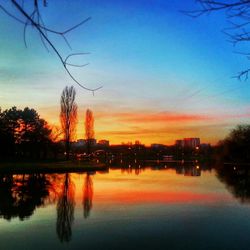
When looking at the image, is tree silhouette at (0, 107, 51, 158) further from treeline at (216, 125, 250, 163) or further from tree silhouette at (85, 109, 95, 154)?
treeline at (216, 125, 250, 163)

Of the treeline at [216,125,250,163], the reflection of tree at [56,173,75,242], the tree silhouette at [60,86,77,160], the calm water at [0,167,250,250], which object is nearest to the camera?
the calm water at [0,167,250,250]

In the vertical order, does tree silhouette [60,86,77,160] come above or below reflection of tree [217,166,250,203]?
above

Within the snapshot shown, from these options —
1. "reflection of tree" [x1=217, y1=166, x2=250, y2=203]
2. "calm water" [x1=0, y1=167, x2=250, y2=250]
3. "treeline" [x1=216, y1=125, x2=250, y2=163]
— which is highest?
"treeline" [x1=216, y1=125, x2=250, y2=163]

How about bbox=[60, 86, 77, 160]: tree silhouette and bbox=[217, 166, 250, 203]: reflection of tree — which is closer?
bbox=[217, 166, 250, 203]: reflection of tree

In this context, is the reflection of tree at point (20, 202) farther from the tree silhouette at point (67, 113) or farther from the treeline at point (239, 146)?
the treeline at point (239, 146)

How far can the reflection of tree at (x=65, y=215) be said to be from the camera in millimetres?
10770

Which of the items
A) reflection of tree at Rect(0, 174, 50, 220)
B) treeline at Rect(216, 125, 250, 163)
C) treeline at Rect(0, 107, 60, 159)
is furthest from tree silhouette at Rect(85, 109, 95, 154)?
reflection of tree at Rect(0, 174, 50, 220)

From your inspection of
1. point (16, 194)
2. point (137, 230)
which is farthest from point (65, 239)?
point (16, 194)

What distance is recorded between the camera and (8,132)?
5475 cm

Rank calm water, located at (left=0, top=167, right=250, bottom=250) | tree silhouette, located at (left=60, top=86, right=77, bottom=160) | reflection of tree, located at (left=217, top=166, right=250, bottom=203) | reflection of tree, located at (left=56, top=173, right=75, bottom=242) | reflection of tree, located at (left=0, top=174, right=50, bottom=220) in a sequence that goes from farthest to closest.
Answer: tree silhouette, located at (left=60, top=86, right=77, bottom=160)
reflection of tree, located at (left=217, top=166, right=250, bottom=203)
reflection of tree, located at (left=0, top=174, right=50, bottom=220)
reflection of tree, located at (left=56, top=173, right=75, bottom=242)
calm water, located at (left=0, top=167, right=250, bottom=250)

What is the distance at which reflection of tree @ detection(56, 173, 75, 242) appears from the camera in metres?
10.8

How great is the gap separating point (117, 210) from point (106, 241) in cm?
487

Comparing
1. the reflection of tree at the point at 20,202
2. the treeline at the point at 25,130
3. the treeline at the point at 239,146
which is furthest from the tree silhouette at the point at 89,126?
the reflection of tree at the point at 20,202

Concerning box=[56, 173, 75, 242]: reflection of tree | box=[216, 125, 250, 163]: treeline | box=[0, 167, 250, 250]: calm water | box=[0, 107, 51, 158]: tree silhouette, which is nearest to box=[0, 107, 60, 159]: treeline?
box=[0, 107, 51, 158]: tree silhouette
